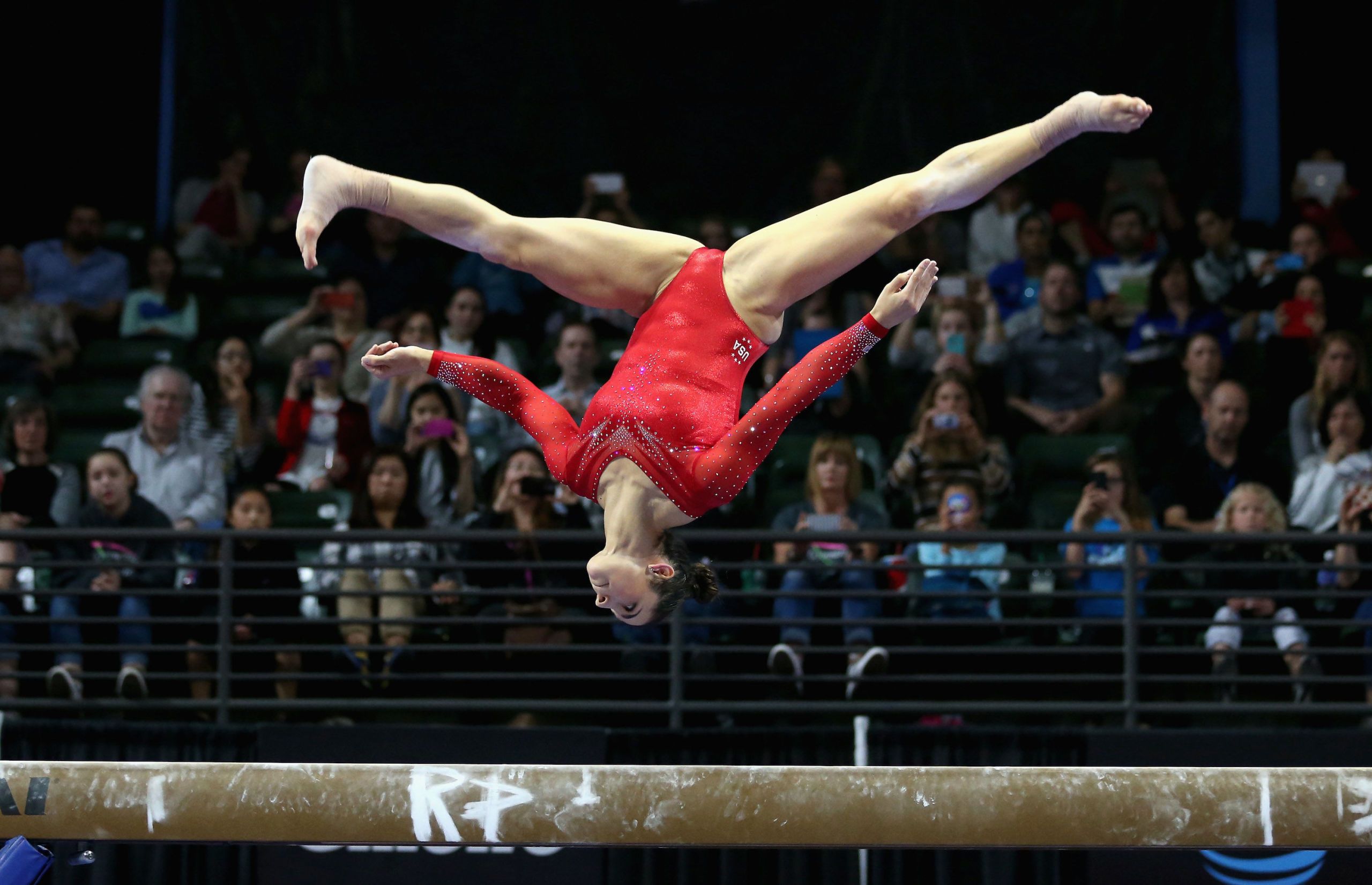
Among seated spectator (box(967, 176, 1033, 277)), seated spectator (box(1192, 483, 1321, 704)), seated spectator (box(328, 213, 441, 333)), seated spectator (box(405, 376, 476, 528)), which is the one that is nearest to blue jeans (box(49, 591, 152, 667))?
seated spectator (box(405, 376, 476, 528))

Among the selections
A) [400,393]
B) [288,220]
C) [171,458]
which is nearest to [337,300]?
[400,393]

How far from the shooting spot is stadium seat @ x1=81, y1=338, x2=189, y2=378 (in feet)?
27.4

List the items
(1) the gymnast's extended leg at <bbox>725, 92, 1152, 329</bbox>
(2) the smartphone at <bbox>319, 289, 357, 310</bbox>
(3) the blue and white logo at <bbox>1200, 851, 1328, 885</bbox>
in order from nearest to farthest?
1. (1) the gymnast's extended leg at <bbox>725, 92, 1152, 329</bbox>
2. (3) the blue and white logo at <bbox>1200, 851, 1328, 885</bbox>
3. (2) the smartphone at <bbox>319, 289, 357, 310</bbox>

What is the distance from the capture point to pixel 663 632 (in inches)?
254

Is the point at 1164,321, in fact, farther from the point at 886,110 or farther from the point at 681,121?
the point at 681,121

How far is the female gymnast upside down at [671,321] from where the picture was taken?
3.92 metres

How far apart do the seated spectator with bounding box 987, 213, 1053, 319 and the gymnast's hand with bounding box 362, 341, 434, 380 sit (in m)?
4.53

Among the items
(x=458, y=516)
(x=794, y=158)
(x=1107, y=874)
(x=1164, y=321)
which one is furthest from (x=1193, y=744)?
(x=794, y=158)

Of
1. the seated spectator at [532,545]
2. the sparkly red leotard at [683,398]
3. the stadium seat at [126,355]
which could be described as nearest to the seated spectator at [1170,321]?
the seated spectator at [532,545]

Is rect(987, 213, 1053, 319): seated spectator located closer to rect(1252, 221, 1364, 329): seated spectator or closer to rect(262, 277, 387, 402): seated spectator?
rect(1252, 221, 1364, 329): seated spectator

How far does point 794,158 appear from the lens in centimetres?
998

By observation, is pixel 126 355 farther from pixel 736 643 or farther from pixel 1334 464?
pixel 1334 464

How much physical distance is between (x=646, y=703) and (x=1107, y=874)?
1826mm

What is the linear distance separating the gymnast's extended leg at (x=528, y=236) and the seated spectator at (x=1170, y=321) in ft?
13.3
